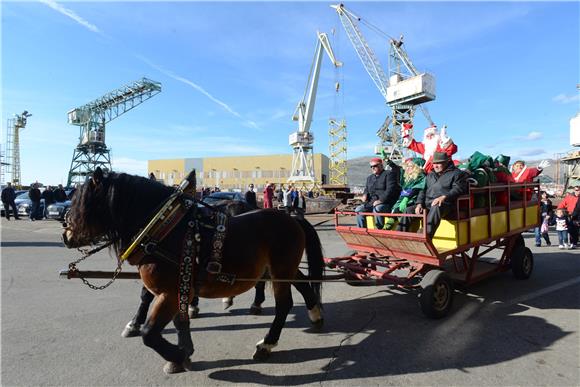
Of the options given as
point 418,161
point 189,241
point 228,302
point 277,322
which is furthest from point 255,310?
Result: point 418,161

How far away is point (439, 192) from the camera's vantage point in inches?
185

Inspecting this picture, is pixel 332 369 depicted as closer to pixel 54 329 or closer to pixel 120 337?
pixel 120 337

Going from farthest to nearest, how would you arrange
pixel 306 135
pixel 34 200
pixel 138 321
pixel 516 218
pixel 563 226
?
pixel 306 135 < pixel 34 200 < pixel 563 226 < pixel 516 218 < pixel 138 321

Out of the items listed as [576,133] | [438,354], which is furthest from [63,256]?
[576,133]

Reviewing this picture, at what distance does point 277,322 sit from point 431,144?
3.94 m

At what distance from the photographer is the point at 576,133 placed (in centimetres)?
3825

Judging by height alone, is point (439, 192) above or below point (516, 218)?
above

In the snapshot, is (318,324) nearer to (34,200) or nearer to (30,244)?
(30,244)

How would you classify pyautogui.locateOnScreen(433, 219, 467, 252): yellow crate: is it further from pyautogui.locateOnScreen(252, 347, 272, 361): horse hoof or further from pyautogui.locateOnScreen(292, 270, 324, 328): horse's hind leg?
pyautogui.locateOnScreen(252, 347, 272, 361): horse hoof

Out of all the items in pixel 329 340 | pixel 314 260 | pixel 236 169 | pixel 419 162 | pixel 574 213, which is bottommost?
pixel 329 340

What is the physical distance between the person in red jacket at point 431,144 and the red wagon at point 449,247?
81 centimetres

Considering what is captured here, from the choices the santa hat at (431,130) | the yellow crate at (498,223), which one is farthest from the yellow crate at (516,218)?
the santa hat at (431,130)

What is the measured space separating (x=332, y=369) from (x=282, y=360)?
1.65 ft

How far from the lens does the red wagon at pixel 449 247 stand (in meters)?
4.25
